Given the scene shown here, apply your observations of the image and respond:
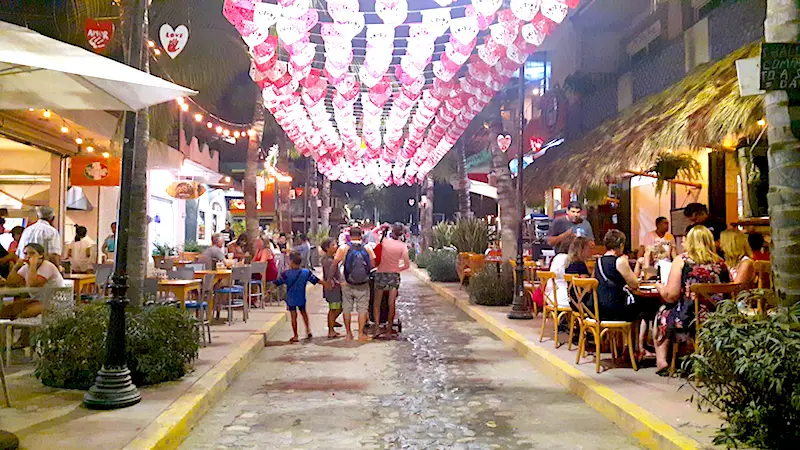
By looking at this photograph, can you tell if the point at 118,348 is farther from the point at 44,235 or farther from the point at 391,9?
the point at 391,9

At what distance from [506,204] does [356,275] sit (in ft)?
21.3

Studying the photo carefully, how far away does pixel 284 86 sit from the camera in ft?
50.5

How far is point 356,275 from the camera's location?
441 inches

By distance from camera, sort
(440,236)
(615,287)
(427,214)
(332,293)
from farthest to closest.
Result: (427,214)
(440,236)
(332,293)
(615,287)

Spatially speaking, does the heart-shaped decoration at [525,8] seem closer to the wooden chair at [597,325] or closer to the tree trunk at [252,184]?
the wooden chair at [597,325]

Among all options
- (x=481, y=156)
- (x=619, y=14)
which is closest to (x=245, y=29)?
(x=619, y=14)

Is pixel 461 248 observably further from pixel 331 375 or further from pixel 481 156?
pixel 481 156

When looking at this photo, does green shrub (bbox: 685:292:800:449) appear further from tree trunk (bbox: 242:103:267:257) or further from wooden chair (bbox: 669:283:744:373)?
tree trunk (bbox: 242:103:267:257)

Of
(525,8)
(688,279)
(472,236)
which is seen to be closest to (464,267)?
(472,236)

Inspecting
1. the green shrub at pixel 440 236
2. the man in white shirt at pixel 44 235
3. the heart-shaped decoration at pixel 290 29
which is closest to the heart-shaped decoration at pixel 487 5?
the heart-shaped decoration at pixel 290 29

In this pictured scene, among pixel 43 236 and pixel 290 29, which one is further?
pixel 290 29

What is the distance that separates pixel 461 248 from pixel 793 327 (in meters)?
17.6

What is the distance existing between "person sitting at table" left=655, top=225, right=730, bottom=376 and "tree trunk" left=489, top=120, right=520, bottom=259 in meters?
7.90

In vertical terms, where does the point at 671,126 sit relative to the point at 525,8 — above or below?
below
